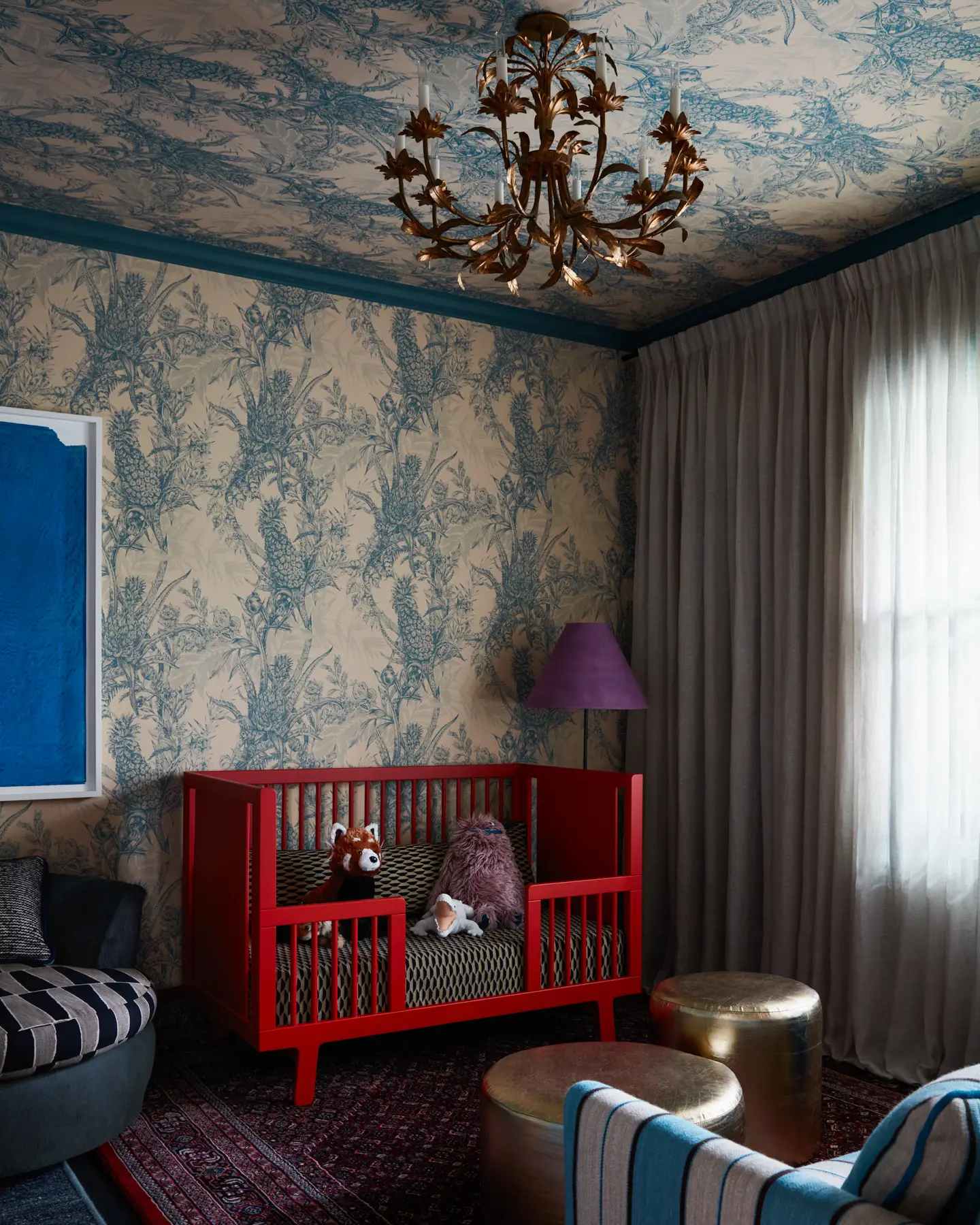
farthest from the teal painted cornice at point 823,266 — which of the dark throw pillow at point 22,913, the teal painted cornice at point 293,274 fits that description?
the dark throw pillow at point 22,913

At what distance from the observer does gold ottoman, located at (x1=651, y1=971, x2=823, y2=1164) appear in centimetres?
254

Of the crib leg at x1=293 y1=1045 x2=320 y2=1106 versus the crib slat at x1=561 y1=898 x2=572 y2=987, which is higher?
the crib slat at x1=561 y1=898 x2=572 y2=987

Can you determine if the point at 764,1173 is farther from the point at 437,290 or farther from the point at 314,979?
the point at 437,290

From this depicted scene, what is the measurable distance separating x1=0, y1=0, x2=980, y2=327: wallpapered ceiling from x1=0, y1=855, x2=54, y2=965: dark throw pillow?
1975 millimetres

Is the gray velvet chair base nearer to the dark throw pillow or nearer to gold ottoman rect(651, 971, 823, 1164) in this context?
the dark throw pillow

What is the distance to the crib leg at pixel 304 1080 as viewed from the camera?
2.89 metres

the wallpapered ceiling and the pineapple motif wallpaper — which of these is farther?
the pineapple motif wallpaper

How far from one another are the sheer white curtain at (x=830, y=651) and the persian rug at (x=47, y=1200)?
219 cm

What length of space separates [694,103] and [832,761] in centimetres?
200

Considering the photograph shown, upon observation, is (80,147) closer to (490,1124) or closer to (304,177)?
(304,177)

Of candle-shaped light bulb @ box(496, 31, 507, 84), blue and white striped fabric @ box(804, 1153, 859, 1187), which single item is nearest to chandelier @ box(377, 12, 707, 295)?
candle-shaped light bulb @ box(496, 31, 507, 84)

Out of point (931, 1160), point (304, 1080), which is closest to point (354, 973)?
point (304, 1080)

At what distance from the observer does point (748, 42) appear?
2400 millimetres

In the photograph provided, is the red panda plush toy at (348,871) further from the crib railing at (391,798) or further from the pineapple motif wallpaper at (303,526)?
the pineapple motif wallpaper at (303,526)
